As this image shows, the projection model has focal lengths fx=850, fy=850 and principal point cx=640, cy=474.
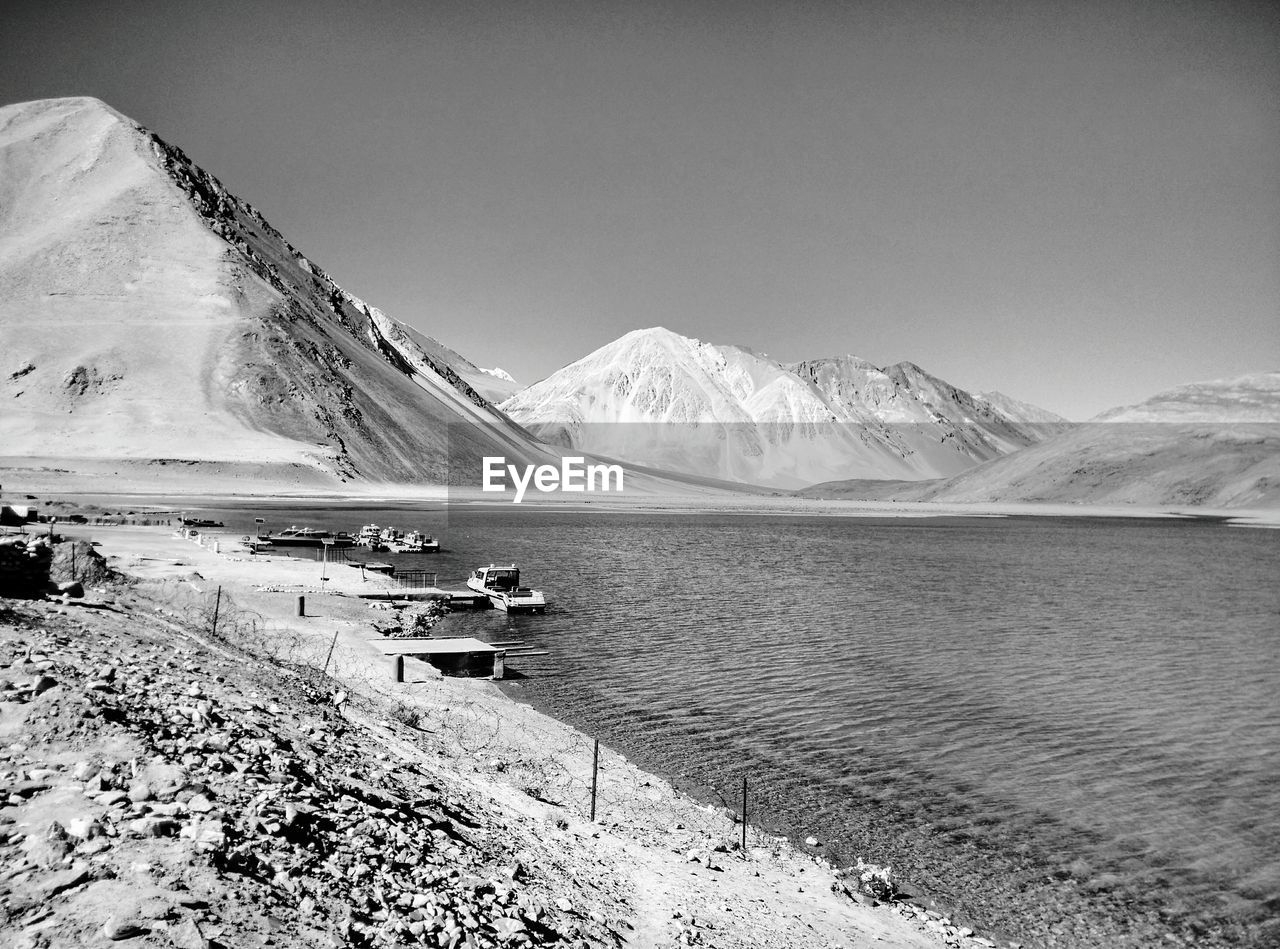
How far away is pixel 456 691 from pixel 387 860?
1468 cm

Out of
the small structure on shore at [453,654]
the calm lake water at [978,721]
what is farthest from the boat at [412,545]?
the small structure on shore at [453,654]

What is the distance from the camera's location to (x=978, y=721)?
82.0 ft

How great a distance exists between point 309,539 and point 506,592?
105 ft

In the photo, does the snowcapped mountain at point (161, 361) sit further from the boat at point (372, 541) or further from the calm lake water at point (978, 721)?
the calm lake water at point (978, 721)

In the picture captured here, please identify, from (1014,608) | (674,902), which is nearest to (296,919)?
(674,902)

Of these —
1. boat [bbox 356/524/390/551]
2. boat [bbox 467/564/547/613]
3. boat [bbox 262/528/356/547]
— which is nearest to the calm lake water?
boat [bbox 467/564/547/613]

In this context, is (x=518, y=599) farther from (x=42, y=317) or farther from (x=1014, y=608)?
(x=42, y=317)

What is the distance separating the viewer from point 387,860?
9.33 meters

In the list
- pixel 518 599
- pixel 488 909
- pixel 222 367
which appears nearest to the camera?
pixel 488 909

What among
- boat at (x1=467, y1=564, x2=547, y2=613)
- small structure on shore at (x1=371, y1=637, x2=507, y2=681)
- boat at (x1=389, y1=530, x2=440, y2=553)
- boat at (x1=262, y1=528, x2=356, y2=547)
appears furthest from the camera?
boat at (x1=389, y1=530, x2=440, y2=553)

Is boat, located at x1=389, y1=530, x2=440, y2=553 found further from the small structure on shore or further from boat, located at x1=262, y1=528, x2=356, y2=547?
the small structure on shore

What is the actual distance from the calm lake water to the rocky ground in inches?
136

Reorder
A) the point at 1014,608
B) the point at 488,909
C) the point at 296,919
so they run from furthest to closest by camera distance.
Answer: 1. the point at 1014,608
2. the point at 488,909
3. the point at 296,919

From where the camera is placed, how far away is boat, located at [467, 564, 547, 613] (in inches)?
1604
